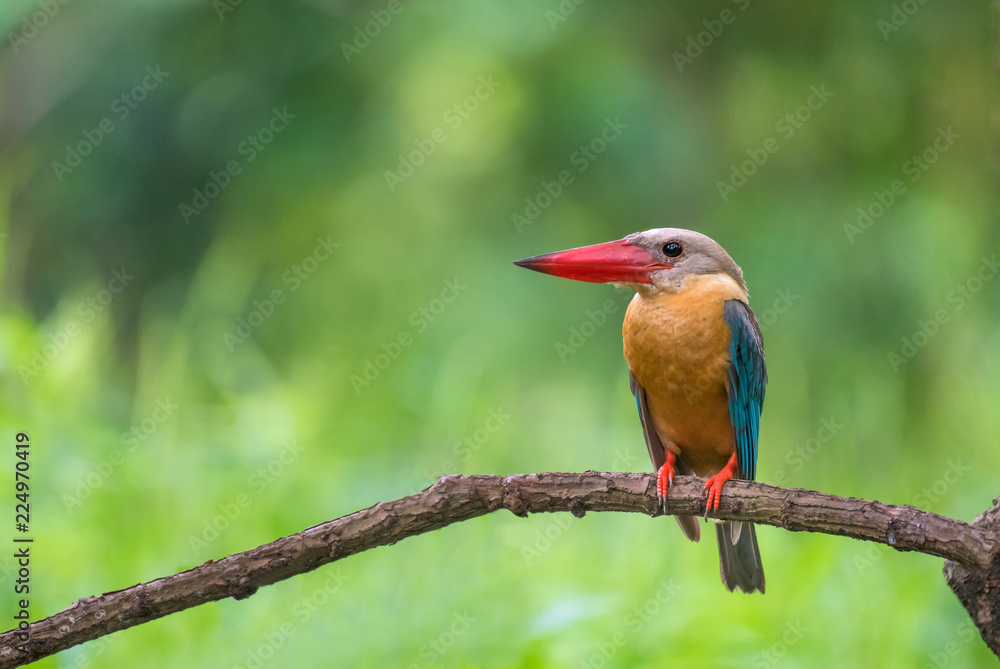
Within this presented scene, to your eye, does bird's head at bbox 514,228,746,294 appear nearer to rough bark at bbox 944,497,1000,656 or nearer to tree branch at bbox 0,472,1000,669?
tree branch at bbox 0,472,1000,669

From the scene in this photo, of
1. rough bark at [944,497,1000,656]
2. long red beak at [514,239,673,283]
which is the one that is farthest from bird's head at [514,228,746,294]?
rough bark at [944,497,1000,656]

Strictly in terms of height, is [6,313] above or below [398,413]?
above

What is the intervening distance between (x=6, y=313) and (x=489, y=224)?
2.38 m

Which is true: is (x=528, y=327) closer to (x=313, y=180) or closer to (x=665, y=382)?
(x=313, y=180)

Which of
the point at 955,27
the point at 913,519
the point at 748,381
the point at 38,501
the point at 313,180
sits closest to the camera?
the point at 913,519

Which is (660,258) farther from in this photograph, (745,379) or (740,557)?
(740,557)

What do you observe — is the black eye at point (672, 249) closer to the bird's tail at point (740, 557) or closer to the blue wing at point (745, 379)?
the blue wing at point (745, 379)

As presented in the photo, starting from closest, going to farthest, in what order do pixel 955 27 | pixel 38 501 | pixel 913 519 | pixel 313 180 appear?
pixel 913 519 → pixel 38 501 → pixel 955 27 → pixel 313 180

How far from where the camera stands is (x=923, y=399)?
4.63 metres

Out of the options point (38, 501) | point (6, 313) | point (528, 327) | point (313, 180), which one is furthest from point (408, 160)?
point (38, 501)

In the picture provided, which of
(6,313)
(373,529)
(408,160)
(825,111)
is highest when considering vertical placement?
(408,160)

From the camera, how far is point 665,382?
2.39 meters

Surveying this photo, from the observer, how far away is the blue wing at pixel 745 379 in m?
2.34

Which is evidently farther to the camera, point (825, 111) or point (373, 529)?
point (825, 111)
